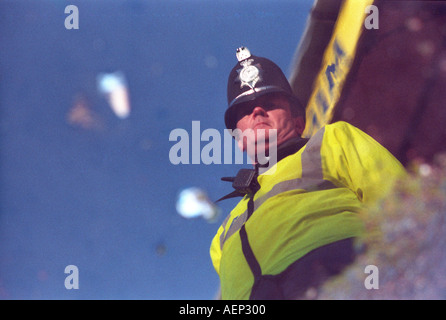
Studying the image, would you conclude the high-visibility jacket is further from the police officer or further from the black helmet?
the black helmet

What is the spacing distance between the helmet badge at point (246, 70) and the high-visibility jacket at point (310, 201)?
0.47 metres

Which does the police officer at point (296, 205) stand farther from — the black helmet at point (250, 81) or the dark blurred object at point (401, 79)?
the dark blurred object at point (401, 79)

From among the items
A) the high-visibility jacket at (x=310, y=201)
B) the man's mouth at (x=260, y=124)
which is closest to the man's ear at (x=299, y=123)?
the man's mouth at (x=260, y=124)

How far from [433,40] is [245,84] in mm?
848

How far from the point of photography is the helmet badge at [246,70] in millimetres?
2045

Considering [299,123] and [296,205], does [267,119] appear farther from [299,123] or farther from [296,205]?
[296,205]

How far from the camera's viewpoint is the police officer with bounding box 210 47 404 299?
1.41m

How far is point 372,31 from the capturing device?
199 centimetres

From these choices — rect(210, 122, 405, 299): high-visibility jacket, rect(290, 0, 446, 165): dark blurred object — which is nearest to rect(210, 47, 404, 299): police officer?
rect(210, 122, 405, 299): high-visibility jacket

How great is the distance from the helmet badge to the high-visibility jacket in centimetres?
47

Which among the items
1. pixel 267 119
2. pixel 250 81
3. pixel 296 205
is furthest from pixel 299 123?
pixel 296 205

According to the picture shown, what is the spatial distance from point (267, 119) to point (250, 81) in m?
0.21
